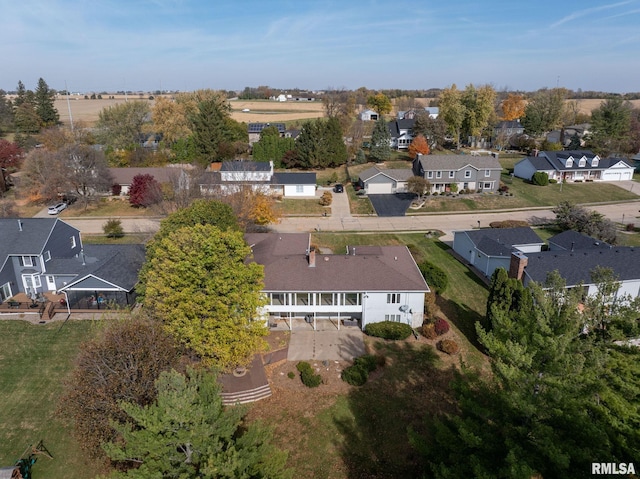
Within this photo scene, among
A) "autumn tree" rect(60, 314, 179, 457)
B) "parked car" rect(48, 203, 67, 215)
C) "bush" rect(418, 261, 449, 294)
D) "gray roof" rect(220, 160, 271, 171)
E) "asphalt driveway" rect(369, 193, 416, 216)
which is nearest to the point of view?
"autumn tree" rect(60, 314, 179, 457)

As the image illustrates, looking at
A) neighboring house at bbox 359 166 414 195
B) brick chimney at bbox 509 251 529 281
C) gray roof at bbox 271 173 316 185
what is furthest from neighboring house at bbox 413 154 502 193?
brick chimney at bbox 509 251 529 281

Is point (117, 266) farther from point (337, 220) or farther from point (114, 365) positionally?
point (337, 220)

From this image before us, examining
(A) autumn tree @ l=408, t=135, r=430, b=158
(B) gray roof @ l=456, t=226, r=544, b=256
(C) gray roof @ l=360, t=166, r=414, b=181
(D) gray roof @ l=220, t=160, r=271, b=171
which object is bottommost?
(B) gray roof @ l=456, t=226, r=544, b=256

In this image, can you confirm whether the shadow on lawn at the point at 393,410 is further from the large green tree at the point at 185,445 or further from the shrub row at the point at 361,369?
the large green tree at the point at 185,445

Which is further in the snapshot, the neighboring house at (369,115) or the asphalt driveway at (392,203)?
the neighboring house at (369,115)

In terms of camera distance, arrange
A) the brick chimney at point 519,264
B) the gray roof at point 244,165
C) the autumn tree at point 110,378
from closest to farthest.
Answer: the autumn tree at point 110,378 → the brick chimney at point 519,264 → the gray roof at point 244,165

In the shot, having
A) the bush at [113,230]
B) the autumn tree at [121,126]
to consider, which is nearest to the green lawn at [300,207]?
the bush at [113,230]

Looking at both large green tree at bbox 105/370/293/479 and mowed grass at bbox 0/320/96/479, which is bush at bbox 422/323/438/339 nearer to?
large green tree at bbox 105/370/293/479

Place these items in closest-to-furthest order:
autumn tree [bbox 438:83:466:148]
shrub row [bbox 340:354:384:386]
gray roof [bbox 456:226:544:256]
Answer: shrub row [bbox 340:354:384:386] → gray roof [bbox 456:226:544:256] → autumn tree [bbox 438:83:466:148]
